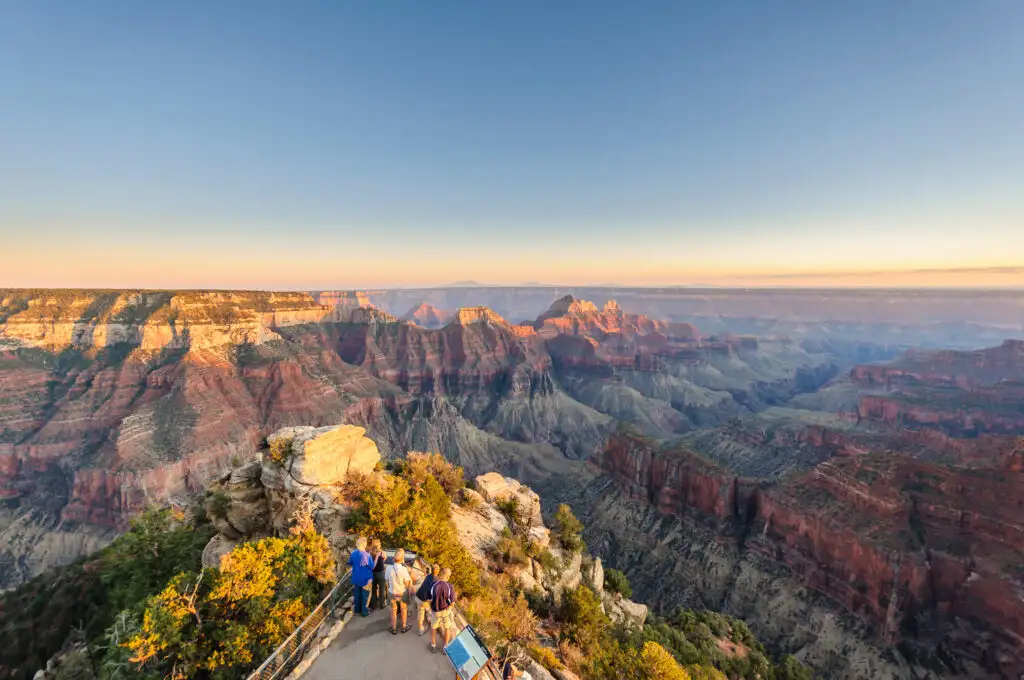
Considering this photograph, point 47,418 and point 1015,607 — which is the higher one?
point 47,418

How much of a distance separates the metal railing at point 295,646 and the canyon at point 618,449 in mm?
13566

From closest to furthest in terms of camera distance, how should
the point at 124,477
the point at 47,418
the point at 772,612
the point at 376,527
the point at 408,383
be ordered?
the point at 376,527, the point at 772,612, the point at 124,477, the point at 47,418, the point at 408,383

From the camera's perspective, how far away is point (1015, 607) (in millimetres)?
29375

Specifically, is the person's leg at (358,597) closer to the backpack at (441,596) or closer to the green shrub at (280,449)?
the backpack at (441,596)

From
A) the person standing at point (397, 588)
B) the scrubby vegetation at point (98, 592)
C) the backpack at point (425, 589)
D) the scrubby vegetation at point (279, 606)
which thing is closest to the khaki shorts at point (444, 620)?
the backpack at point (425, 589)

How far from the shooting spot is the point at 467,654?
25.6 feet

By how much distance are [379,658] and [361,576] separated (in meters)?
1.84

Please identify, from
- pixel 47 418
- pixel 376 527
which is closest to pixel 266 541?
pixel 376 527

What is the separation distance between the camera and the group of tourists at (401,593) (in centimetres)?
896

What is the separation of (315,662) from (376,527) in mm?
5396

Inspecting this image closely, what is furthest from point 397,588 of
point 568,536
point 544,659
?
point 568,536

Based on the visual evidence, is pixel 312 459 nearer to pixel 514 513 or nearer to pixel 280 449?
pixel 280 449

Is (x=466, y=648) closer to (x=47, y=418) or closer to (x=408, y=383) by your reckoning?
(x=47, y=418)

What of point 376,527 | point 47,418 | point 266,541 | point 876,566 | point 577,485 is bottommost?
point 577,485
